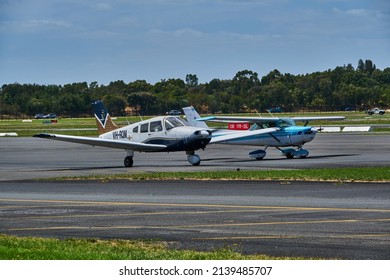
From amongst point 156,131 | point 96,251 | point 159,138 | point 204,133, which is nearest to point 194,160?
point 204,133

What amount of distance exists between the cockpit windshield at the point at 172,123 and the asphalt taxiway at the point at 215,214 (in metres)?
8.89

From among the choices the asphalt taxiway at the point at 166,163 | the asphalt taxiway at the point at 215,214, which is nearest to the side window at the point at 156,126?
the asphalt taxiway at the point at 166,163

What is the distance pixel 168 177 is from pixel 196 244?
15.2 metres

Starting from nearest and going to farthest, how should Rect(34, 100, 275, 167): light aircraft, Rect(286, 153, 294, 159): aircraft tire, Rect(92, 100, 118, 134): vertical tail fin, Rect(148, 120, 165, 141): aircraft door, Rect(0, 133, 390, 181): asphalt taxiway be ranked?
Rect(0, 133, 390, 181): asphalt taxiway
Rect(34, 100, 275, 167): light aircraft
Rect(148, 120, 165, 141): aircraft door
Rect(92, 100, 118, 134): vertical tail fin
Rect(286, 153, 294, 159): aircraft tire

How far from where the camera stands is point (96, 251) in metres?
14.3

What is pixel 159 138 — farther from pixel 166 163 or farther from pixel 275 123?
pixel 275 123

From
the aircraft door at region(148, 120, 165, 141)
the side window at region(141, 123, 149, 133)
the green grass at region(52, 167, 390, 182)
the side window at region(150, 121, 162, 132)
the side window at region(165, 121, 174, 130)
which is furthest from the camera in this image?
the side window at region(141, 123, 149, 133)

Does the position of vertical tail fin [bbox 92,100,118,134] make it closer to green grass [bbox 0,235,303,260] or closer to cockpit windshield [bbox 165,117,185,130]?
cockpit windshield [bbox 165,117,185,130]

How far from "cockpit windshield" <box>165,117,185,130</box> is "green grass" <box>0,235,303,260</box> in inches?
931

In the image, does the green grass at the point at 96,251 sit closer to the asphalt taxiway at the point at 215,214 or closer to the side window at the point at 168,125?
the asphalt taxiway at the point at 215,214

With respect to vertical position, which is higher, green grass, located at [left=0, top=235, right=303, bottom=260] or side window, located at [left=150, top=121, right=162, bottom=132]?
side window, located at [left=150, top=121, right=162, bottom=132]

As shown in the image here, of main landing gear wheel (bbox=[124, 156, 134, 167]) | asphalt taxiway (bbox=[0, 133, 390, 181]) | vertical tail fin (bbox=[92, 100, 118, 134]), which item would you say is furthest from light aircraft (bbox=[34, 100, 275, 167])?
vertical tail fin (bbox=[92, 100, 118, 134])

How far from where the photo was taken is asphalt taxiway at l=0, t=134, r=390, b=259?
1534 centimetres
